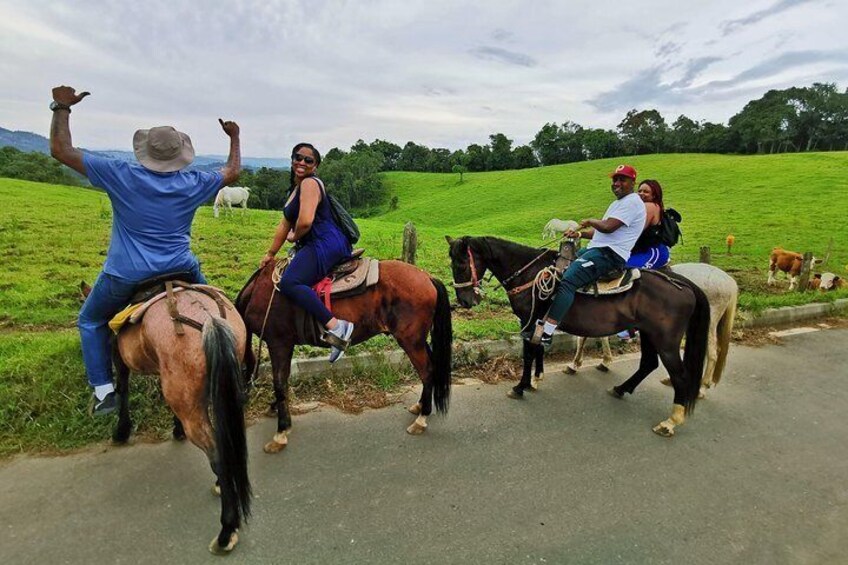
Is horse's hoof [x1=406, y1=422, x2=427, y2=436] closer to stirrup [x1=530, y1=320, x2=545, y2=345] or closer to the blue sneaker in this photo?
the blue sneaker

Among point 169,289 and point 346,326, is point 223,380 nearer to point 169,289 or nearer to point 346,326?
point 169,289

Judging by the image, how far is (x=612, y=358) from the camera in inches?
243

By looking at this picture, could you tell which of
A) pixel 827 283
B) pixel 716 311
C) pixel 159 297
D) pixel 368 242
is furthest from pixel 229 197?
pixel 827 283

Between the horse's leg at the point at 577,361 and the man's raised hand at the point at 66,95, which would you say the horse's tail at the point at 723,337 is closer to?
the horse's leg at the point at 577,361

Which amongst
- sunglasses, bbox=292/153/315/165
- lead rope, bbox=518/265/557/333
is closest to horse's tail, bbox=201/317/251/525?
sunglasses, bbox=292/153/315/165

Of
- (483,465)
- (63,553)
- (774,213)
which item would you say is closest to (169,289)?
(63,553)

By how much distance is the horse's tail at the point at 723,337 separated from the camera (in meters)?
5.34

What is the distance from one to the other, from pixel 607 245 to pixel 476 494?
9.17ft

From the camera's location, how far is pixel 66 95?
2.78 m

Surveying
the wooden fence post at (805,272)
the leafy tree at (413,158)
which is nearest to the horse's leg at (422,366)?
the wooden fence post at (805,272)

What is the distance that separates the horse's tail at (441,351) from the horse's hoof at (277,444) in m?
1.45

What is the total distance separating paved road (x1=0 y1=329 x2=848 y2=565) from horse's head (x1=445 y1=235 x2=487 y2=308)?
1.17 meters

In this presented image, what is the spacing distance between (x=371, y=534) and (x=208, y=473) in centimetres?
141

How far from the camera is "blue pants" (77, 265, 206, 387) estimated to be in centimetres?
323
